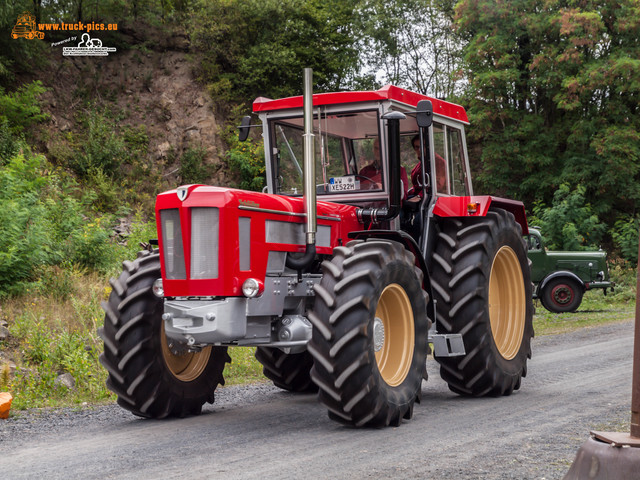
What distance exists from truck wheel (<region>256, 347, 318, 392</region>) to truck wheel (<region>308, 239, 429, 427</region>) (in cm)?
187

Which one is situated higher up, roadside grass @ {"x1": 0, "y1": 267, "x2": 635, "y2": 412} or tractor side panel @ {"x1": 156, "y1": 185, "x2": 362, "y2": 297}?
tractor side panel @ {"x1": 156, "y1": 185, "x2": 362, "y2": 297}

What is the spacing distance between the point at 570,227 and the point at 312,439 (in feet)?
62.8

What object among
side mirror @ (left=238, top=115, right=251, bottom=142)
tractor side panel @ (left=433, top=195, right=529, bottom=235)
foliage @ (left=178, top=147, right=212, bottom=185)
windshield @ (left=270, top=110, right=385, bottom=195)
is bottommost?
tractor side panel @ (left=433, top=195, right=529, bottom=235)

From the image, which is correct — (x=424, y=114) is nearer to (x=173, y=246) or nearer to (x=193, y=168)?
(x=173, y=246)

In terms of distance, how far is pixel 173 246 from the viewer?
625 cm

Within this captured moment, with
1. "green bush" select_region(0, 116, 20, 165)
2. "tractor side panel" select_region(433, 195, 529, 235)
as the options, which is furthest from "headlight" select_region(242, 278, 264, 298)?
"green bush" select_region(0, 116, 20, 165)

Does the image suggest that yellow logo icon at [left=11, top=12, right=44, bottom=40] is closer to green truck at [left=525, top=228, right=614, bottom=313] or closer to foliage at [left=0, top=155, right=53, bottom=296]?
foliage at [left=0, top=155, right=53, bottom=296]

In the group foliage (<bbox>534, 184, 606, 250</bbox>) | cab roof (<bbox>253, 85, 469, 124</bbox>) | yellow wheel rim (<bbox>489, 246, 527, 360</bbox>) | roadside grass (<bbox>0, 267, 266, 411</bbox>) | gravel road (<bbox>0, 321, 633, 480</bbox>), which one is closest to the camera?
gravel road (<bbox>0, 321, 633, 480</bbox>)

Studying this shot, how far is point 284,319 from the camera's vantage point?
21.6 ft

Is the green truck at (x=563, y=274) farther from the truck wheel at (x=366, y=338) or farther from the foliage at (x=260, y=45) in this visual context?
the foliage at (x=260, y=45)

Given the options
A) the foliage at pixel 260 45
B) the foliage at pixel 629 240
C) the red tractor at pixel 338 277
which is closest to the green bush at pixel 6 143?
the foliage at pixel 260 45

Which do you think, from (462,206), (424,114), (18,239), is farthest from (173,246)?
Answer: (18,239)

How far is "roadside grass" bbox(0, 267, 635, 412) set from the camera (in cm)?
838

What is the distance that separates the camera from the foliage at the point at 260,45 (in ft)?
104
